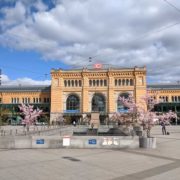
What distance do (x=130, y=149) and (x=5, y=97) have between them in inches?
3760

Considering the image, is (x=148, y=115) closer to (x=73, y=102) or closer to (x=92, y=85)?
(x=92, y=85)

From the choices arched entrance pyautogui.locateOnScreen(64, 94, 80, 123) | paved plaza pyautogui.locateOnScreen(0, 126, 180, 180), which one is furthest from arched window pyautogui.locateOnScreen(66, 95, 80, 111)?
paved plaza pyautogui.locateOnScreen(0, 126, 180, 180)

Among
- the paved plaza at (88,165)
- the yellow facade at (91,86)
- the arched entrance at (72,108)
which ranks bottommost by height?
the paved plaza at (88,165)

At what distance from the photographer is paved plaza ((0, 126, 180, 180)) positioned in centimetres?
1177

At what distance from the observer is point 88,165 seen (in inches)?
549

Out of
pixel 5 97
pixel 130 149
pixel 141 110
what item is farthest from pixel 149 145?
pixel 5 97

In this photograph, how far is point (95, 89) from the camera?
9694 cm

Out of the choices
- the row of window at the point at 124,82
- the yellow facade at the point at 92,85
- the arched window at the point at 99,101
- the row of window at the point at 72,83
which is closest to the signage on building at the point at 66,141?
the yellow facade at the point at 92,85

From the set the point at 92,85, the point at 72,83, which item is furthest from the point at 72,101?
the point at 92,85

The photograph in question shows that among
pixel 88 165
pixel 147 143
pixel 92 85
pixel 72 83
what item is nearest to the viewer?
pixel 88 165

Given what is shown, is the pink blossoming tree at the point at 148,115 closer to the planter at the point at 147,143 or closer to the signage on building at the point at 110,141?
the planter at the point at 147,143

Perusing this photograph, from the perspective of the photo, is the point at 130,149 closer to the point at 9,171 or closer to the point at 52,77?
the point at 9,171

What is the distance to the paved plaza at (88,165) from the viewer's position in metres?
11.8

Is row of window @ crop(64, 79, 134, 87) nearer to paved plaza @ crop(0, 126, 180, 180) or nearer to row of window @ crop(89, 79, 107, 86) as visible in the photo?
row of window @ crop(89, 79, 107, 86)
